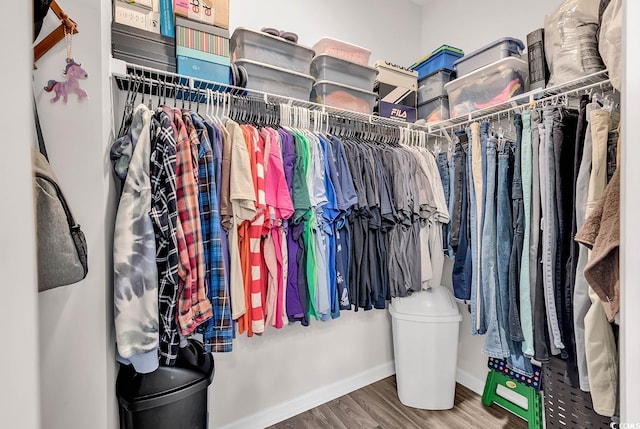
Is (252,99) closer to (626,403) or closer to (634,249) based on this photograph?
(634,249)

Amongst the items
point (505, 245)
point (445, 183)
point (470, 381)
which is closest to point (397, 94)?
point (445, 183)

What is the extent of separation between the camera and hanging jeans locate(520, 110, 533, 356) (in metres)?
1.31

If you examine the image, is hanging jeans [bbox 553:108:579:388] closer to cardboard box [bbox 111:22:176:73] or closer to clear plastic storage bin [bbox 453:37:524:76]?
clear plastic storage bin [bbox 453:37:524:76]

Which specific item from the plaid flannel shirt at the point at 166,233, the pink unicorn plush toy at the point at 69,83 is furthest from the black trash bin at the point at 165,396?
the pink unicorn plush toy at the point at 69,83

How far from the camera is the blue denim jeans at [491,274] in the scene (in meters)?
1.44

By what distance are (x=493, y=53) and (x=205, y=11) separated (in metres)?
1.51

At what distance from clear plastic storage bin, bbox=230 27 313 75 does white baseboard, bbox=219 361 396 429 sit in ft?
6.35

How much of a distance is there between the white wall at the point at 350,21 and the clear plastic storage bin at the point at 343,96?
1.48 feet

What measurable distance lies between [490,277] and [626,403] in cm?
94

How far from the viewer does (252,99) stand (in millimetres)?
1487

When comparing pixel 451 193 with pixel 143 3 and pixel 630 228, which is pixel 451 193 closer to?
pixel 630 228

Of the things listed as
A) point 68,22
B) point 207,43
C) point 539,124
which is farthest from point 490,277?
point 68,22

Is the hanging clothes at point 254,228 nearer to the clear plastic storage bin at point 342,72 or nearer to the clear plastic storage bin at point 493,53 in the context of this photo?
the clear plastic storage bin at point 342,72

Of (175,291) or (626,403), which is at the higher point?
(175,291)
